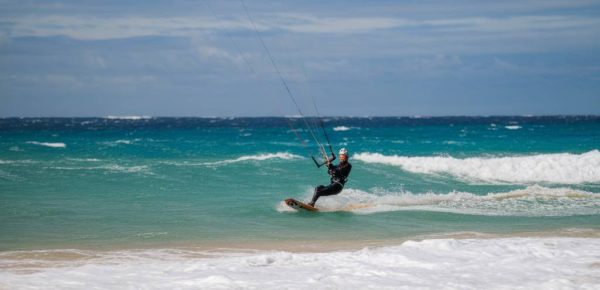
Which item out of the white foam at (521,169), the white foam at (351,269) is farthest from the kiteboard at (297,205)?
the white foam at (521,169)

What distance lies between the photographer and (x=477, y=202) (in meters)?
17.6

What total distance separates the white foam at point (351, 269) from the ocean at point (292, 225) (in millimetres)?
27

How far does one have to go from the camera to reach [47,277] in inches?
340

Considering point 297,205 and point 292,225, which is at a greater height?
point 297,205

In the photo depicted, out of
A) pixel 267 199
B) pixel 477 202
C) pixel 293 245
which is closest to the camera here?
pixel 293 245

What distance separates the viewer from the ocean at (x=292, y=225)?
339 inches

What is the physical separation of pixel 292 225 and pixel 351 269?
5.39m

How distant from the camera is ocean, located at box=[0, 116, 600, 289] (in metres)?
8.62

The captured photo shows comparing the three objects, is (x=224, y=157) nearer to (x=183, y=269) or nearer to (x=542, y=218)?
(x=542, y=218)

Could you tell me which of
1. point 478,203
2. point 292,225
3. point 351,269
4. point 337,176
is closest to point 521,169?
point 478,203

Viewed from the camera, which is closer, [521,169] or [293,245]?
[293,245]

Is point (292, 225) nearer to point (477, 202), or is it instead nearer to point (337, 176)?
point (337, 176)

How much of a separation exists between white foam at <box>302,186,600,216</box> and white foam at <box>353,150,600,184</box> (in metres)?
5.17

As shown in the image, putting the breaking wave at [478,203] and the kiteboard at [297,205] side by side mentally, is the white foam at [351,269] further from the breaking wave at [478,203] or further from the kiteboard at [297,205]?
the breaking wave at [478,203]
